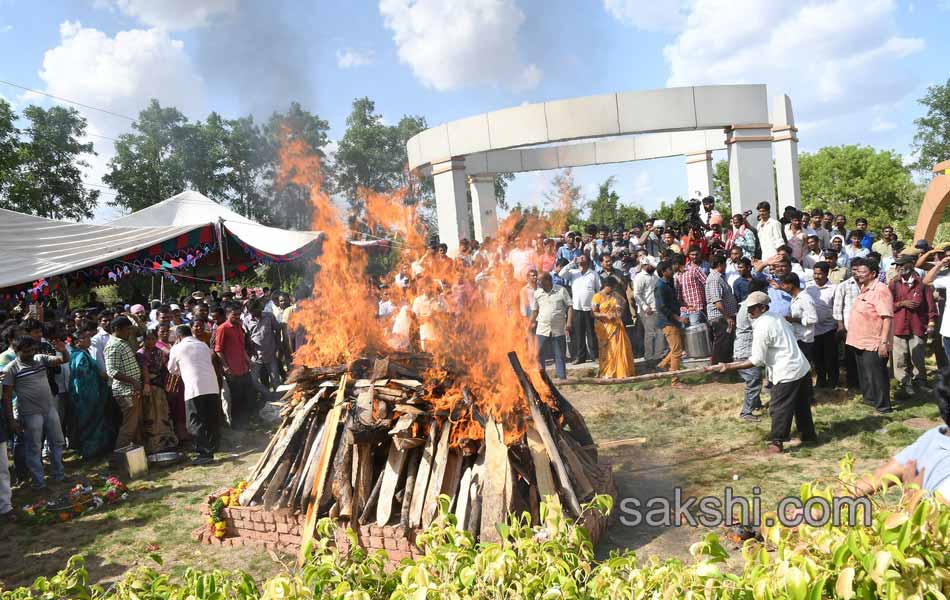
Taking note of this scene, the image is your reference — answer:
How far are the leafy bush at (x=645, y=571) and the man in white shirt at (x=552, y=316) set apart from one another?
7918 mm

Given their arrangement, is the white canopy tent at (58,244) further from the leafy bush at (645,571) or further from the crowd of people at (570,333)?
the leafy bush at (645,571)

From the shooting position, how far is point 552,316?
10.6 metres

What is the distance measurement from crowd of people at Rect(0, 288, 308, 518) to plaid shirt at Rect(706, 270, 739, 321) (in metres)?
7.34

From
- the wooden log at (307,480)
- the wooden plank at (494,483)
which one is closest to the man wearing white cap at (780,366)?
the wooden plank at (494,483)

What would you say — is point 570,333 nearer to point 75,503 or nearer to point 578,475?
point 578,475

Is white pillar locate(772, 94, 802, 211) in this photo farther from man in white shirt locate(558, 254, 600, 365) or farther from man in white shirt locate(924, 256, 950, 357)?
man in white shirt locate(924, 256, 950, 357)

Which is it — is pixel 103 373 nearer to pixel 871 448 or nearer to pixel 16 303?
pixel 871 448

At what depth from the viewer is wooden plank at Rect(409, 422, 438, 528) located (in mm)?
Answer: 5172

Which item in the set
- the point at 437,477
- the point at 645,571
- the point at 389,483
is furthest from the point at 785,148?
the point at 645,571

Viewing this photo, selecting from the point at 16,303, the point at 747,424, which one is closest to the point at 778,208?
the point at 747,424

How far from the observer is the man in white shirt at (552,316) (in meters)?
10.6

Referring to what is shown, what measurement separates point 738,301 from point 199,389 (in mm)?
7926

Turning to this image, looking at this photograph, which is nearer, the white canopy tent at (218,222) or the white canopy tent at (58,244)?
the white canopy tent at (58,244)

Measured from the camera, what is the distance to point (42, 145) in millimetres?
34156
